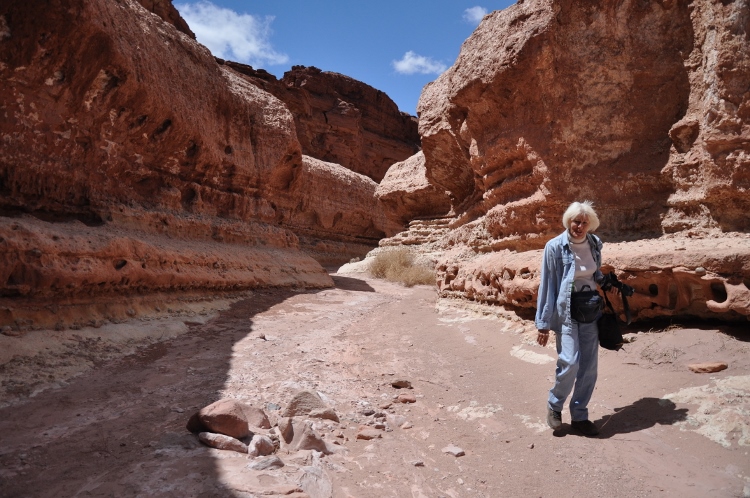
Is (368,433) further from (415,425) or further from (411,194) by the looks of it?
(411,194)

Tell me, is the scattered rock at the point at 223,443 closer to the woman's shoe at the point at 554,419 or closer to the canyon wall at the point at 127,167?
the woman's shoe at the point at 554,419

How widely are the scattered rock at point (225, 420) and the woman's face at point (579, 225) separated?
7.22 feet

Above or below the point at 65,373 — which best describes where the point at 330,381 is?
above

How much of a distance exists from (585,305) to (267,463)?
1925 mm

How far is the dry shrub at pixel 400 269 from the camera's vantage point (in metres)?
11.2

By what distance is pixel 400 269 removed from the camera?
11867mm

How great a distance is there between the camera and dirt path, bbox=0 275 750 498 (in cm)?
199

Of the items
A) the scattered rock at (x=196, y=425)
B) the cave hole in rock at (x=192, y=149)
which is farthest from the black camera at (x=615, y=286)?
the cave hole in rock at (x=192, y=149)

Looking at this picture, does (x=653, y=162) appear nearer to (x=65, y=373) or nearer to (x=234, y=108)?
(x=65, y=373)

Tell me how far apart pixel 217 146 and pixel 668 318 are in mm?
7751

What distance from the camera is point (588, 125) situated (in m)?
4.91

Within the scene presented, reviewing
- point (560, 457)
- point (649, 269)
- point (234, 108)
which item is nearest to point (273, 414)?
point (560, 457)

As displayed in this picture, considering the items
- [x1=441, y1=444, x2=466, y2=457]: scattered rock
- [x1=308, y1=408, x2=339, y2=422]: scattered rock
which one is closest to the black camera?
[x1=441, y1=444, x2=466, y2=457]: scattered rock

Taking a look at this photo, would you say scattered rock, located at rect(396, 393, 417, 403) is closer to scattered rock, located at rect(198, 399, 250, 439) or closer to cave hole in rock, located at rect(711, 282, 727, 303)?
scattered rock, located at rect(198, 399, 250, 439)
